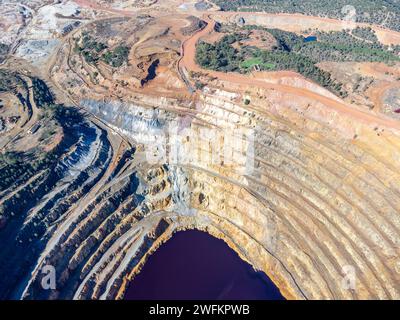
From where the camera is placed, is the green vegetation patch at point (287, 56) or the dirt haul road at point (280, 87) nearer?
the dirt haul road at point (280, 87)

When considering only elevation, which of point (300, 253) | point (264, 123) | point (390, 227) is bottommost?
point (300, 253)

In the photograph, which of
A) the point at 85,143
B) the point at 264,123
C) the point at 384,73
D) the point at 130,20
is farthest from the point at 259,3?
the point at 85,143

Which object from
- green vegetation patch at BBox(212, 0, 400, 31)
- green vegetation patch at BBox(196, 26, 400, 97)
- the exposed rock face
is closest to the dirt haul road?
green vegetation patch at BBox(196, 26, 400, 97)

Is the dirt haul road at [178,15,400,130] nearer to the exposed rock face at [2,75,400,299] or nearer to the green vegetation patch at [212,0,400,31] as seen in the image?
the exposed rock face at [2,75,400,299]

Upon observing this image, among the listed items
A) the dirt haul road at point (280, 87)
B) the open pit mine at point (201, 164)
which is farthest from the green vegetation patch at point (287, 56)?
the dirt haul road at point (280, 87)

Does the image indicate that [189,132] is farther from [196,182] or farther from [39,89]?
[39,89]

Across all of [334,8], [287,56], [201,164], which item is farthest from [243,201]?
[334,8]

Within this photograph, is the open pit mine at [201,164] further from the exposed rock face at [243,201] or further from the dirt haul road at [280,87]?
the dirt haul road at [280,87]
